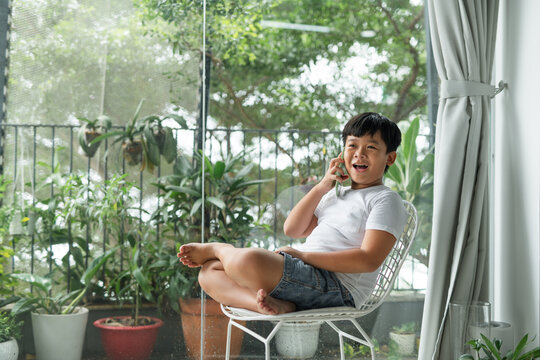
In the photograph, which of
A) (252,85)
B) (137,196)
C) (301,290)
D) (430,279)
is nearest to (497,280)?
(430,279)

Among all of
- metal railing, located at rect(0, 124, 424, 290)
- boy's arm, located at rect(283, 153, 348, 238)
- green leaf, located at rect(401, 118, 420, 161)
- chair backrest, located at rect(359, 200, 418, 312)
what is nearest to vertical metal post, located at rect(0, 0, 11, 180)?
metal railing, located at rect(0, 124, 424, 290)

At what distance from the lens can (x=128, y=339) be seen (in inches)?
101

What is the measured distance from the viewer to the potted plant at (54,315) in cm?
250

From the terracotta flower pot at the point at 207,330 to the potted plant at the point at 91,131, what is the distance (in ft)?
2.74

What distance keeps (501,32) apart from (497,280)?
1.14 m

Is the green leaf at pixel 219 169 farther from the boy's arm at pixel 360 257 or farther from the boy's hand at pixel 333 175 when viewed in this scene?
the boy's arm at pixel 360 257

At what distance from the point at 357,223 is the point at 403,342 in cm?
117

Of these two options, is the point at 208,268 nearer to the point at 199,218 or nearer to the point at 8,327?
the point at 199,218

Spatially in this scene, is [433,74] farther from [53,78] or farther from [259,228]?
[53,78]

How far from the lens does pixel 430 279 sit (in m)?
→ 2.35

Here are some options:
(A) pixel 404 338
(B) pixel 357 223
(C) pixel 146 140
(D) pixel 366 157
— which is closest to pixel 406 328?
(A) pixel 404 338

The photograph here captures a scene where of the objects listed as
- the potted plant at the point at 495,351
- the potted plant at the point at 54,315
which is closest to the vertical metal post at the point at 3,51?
the potted plant at the point at 54,315

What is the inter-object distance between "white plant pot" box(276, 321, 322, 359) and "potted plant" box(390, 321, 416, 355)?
0.42 metres

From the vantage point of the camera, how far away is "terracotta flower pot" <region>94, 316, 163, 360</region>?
255 centimetres
